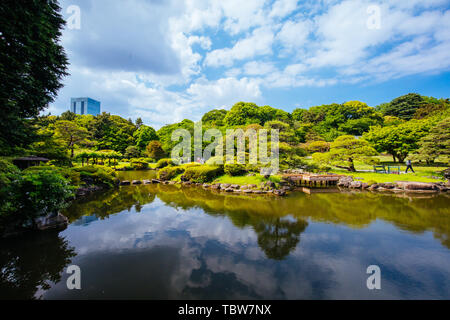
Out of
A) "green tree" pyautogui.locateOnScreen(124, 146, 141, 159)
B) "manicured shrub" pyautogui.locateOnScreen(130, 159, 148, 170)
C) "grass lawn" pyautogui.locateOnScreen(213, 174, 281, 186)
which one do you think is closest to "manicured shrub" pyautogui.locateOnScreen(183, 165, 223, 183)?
"grass lawn" pyautogui.locateOnScreen(213, 174, 281, 186)

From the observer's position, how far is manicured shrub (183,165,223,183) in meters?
16.8

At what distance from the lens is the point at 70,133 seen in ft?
70.0

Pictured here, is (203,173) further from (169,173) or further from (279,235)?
(279,235)

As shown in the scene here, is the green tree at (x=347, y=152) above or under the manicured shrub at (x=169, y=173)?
above

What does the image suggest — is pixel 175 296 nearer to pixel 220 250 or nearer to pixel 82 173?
pixel 220 250

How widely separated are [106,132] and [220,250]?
4199 cm

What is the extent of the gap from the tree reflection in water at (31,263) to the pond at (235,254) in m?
0.02

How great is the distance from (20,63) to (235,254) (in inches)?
354

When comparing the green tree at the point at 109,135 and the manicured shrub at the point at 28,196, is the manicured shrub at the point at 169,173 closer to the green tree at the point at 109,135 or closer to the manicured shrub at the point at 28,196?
the manicured shrub at the point at 28,196

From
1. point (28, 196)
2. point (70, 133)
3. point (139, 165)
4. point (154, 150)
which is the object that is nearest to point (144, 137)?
point (154, 150)

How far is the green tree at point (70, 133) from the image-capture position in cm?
2080

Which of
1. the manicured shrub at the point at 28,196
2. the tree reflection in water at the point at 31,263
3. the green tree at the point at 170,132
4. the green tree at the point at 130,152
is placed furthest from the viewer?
the green tree at the point at 170,132

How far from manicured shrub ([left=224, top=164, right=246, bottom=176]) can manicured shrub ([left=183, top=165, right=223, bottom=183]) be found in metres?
1.09

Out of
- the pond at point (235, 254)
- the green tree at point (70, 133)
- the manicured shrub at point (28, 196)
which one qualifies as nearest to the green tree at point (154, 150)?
the green tree at point (70, 133)
